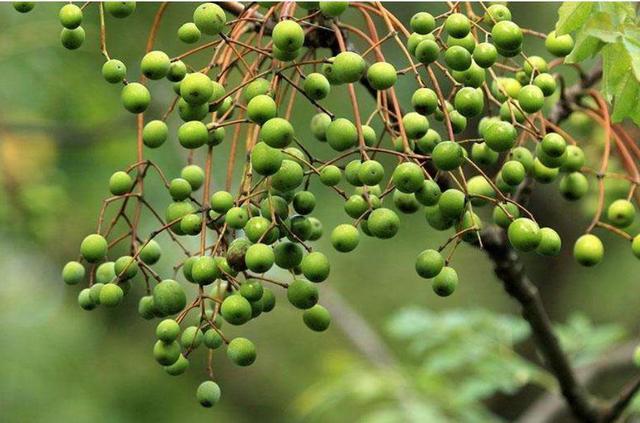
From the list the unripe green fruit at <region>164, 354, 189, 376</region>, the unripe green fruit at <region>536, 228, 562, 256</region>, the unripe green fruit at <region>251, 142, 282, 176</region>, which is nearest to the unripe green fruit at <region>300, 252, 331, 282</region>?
the unripe green fruit at <region>251, 142, 282, 176</region>

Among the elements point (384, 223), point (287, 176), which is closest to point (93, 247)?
point (287, 176)

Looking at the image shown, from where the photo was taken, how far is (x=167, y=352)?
1773 mm

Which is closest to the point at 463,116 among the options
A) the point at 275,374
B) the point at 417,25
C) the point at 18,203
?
the point at 417,25

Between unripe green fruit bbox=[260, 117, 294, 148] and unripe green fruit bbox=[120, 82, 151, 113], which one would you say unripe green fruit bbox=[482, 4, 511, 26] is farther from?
unripe green fruit bbox=[120, 82, 151, 113]

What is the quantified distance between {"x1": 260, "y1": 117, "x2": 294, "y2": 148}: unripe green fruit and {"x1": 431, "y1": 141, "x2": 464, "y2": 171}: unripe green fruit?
242mm

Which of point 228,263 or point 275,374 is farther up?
point 228,263

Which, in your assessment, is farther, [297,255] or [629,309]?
[629,309]

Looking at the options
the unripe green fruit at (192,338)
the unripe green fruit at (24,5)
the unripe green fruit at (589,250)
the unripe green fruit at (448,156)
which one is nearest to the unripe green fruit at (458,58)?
the unripe green fruit at (448,156)

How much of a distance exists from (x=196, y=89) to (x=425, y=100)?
366mm

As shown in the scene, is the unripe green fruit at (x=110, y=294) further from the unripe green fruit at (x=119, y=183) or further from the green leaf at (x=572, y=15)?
the green leaf at (x=572, y=15)

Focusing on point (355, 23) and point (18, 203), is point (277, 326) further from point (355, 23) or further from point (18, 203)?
point (18, 203)

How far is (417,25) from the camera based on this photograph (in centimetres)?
181

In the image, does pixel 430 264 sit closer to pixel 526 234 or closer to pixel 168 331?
pixel 526 234

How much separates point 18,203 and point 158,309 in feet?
11.0
